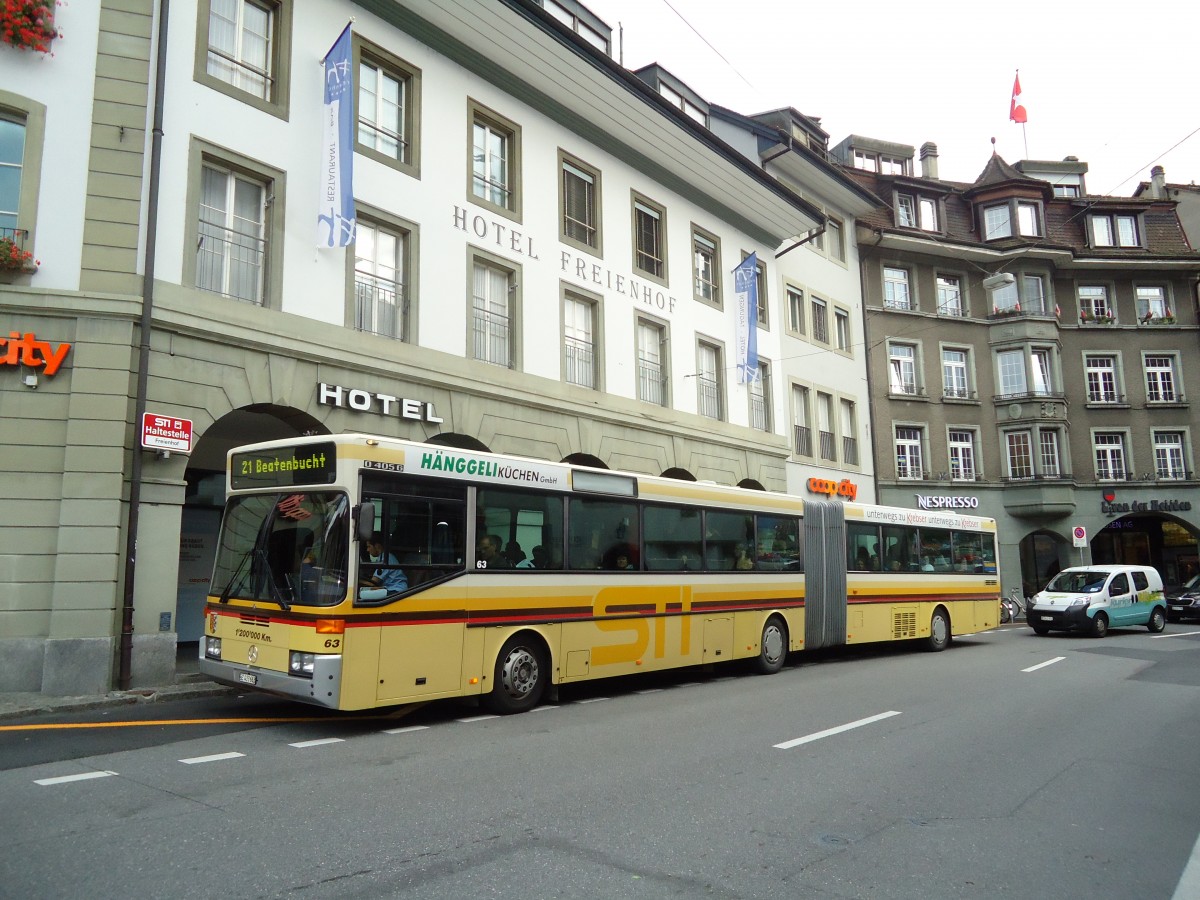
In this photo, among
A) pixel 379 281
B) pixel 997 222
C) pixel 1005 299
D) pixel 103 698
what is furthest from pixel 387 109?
pixel 997 222

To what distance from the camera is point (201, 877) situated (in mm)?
4613

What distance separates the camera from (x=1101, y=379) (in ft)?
120

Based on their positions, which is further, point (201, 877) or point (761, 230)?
point (761, 230)

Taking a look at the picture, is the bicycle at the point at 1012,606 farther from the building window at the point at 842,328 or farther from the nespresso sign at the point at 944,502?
the building window at the point at 842,328

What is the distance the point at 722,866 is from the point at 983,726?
19.0 ft

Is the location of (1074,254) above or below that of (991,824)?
above

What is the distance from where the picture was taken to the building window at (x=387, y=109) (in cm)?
1557

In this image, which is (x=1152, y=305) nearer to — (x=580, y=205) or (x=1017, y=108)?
(x=1017, y=108)

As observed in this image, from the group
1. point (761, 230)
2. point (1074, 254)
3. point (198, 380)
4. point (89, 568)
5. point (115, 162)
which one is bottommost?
point (89, 568)

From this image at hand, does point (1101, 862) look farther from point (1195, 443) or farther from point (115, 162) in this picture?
point (1195, 443)

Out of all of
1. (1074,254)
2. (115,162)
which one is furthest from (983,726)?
(1074,254)

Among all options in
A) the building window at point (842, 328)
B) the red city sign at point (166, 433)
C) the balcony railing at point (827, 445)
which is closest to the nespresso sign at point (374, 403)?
the red city sign at point (166, 433)

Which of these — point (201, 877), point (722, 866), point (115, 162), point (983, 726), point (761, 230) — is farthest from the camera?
point (761, 230)

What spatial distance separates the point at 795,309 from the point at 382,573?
72.9 feet
